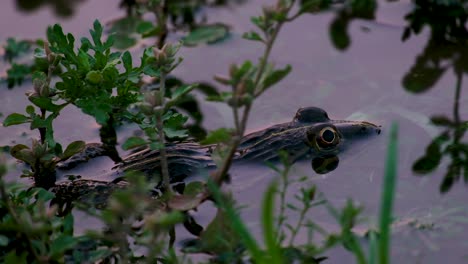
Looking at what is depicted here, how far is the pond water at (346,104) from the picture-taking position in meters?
3.51

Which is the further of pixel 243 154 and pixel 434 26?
pixel 434 26

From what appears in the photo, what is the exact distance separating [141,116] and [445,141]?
4.99 feet

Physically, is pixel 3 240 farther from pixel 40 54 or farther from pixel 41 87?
pixel 40 54

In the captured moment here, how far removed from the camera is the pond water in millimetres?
3514

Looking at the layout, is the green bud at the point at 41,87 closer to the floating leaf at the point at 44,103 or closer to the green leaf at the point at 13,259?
the floating leaf at the point at 44,103

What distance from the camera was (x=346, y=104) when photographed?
4.59 metres

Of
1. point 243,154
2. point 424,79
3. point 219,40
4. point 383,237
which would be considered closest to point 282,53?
point 219,40

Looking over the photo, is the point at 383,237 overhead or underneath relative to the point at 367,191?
underneath

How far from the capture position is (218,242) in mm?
3064

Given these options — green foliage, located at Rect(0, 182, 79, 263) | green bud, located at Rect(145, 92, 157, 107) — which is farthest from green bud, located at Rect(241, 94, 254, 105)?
green foliage, located at Rect(0, 182, 79, 263)

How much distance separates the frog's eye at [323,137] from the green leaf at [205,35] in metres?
1.58

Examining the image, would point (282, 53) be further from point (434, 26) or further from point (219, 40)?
point (434, 26)

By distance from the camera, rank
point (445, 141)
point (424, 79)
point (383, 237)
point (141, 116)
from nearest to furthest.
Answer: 1. point (383, 237)
2. point (141, 116)
3. point (445, 141)
4. point (424, 79)

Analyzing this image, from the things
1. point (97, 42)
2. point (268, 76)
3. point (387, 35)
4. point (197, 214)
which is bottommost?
point (197, 214)
